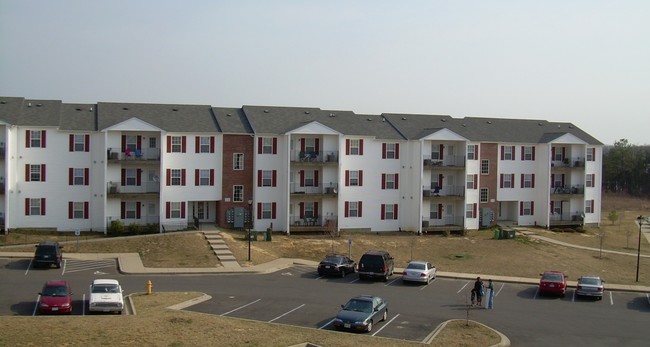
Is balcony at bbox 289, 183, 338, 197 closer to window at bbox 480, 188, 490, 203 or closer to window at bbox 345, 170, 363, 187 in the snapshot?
window at bbox 345, 170, 363, 187

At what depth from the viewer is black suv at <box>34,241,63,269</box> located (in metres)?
40.2

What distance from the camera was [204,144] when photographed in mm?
56562

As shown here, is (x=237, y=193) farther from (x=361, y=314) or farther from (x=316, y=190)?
(x=361, y=314)

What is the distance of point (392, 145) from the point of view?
61375 mm

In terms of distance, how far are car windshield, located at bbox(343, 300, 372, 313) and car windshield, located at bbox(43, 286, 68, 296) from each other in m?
12.4

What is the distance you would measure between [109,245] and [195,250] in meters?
6.43

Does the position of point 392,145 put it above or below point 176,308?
above

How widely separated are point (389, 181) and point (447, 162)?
245 inches

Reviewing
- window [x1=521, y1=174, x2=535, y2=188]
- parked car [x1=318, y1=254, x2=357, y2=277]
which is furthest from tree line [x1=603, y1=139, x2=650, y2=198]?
parked car [x1=318, y1=254, x2=357, y2=277]

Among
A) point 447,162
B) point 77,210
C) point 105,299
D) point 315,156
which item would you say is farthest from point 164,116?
point 105,299

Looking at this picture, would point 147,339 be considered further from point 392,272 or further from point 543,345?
point 392,272

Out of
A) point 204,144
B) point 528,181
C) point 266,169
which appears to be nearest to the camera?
point 204,144

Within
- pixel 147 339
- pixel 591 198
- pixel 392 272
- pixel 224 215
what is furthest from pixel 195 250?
pixel 591 198

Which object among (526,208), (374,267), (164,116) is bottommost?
(374,267)
